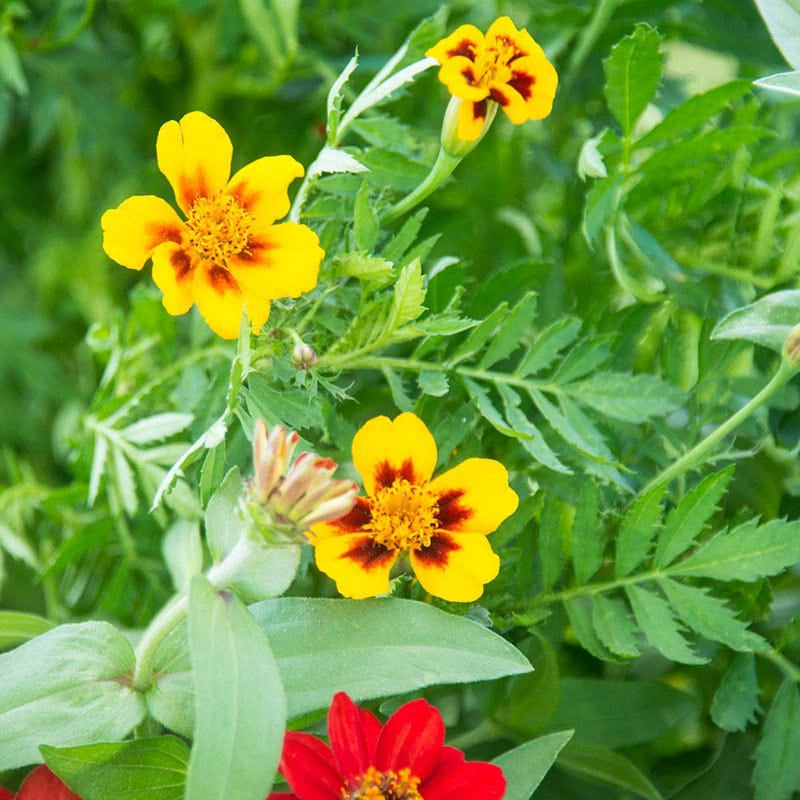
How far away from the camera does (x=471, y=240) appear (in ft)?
1.79

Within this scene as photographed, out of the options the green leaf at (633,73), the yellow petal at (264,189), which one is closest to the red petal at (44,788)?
the yellow petal at (264,189)

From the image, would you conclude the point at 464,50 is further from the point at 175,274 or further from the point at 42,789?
the point at 42,789

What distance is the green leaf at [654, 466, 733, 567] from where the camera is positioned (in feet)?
1.21

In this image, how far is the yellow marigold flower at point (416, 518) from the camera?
1.10 feet

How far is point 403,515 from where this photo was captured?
1.13ft

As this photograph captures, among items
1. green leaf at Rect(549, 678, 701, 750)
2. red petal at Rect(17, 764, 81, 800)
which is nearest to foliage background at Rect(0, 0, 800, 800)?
green leaf at Rect(549, 678, 701, 750)

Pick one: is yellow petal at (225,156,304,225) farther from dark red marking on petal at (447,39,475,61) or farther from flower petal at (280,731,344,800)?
flower petal at (280,731,344,800)

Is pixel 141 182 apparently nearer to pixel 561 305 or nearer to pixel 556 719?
pixel 561 305

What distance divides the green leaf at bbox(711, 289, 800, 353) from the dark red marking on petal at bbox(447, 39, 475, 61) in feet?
0.42

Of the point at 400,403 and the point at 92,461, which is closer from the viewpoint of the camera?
the point at 400,403

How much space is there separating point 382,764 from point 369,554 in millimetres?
66

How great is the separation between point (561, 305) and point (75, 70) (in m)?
0.37

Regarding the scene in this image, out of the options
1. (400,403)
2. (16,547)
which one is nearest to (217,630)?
(400,403)

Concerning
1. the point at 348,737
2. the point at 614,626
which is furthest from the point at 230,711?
the point at 614,626
